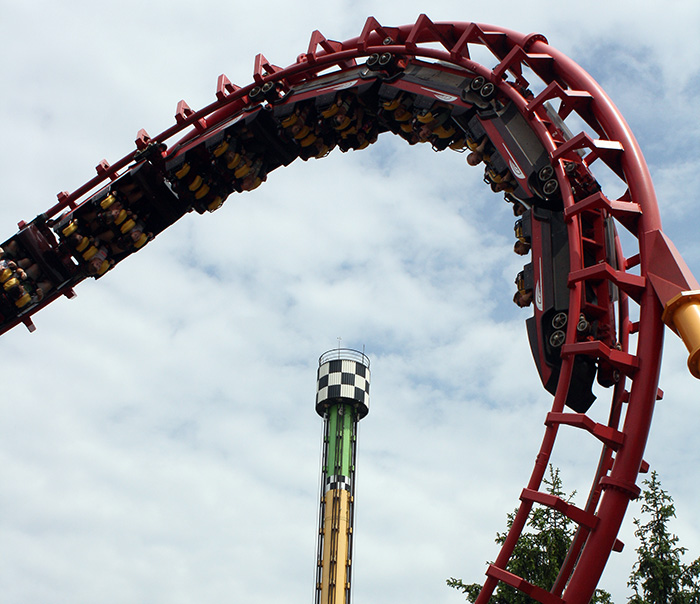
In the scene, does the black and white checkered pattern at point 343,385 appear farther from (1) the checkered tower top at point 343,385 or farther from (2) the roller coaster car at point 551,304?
(2) the roller coaster car at point 551,304

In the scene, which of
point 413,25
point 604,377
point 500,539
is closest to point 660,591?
point 500,539

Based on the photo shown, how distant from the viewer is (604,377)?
7930 mm

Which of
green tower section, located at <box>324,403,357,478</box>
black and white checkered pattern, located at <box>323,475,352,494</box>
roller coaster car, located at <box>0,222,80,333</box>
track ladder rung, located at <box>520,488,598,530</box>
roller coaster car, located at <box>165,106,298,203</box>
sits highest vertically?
green tower section, located at <box>324,403,357,478</box>

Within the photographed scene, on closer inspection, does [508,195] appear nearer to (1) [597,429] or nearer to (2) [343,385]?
(1) [597,429]

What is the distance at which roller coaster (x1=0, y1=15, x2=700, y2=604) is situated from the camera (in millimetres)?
7305

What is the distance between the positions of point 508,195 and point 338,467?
1301 inches

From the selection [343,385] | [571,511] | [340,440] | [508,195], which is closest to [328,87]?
[508,195]

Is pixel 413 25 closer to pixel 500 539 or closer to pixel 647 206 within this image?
pixel 647 206

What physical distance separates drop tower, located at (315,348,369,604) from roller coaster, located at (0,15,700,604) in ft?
92.2

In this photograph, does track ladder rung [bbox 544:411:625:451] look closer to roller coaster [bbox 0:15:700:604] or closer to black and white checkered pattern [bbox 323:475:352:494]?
roller coaster [bbox 0:15:700:604]

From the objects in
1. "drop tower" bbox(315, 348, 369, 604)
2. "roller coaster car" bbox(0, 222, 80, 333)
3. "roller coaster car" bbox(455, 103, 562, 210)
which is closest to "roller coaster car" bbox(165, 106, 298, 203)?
"roller coaster car" bbox(0, 222, 80, 333)

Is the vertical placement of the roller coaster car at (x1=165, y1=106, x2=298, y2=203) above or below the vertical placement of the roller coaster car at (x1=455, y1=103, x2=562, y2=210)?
above

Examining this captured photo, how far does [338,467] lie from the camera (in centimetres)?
4147

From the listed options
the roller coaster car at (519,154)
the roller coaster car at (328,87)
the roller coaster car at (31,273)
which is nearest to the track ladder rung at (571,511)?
the roller coaster car at (519,154)
